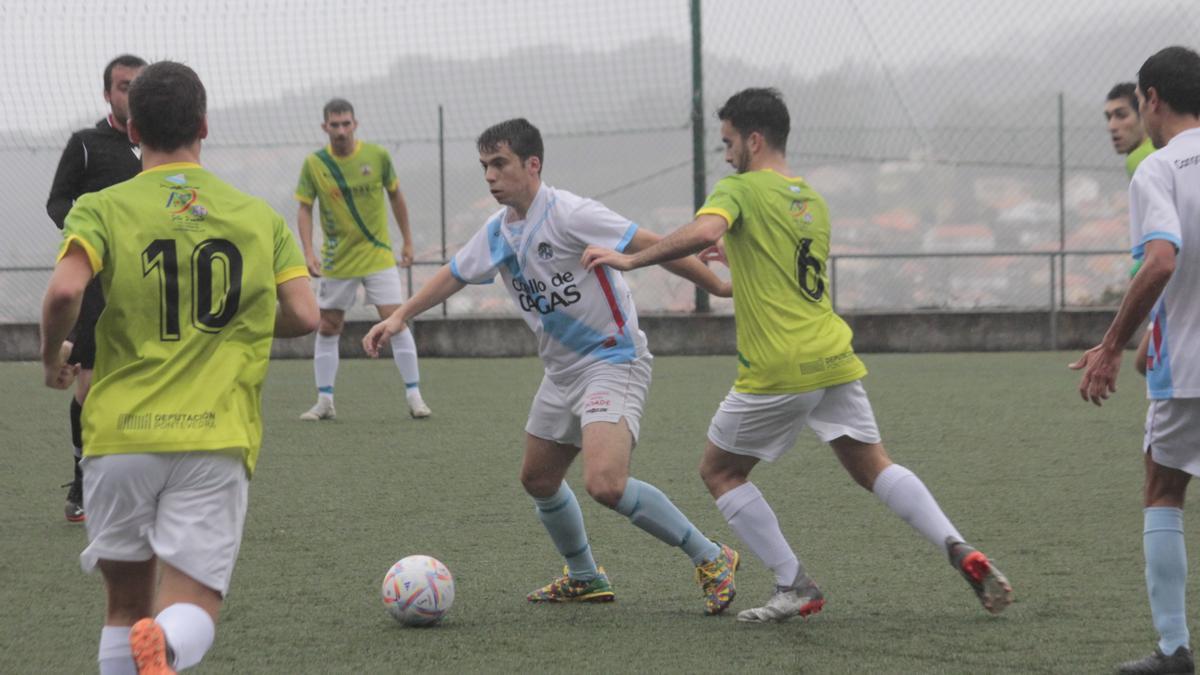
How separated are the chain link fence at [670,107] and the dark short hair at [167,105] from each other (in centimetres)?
1148

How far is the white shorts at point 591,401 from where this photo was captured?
503 centimetres

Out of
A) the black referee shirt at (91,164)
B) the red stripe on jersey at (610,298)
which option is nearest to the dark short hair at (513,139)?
the red stripe on jersey at (610,298)

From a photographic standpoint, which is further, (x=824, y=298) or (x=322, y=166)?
(x=322, y=166)

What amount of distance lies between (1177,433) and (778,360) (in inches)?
50.1

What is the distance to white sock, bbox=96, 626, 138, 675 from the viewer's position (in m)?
3.49

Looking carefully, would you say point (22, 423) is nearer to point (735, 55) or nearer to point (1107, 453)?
point (1107, 453)

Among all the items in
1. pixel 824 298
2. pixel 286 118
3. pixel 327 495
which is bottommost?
pixel 327 495

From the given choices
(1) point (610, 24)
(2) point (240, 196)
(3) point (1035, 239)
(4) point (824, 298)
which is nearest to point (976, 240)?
(3) point (1035, 239)

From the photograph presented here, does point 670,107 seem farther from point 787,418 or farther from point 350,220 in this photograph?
point 787,418

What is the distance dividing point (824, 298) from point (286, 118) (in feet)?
36.6

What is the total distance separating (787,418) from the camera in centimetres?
493

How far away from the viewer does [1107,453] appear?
26.6 feet

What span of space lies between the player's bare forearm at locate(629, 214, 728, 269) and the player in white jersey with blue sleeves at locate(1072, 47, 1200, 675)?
116 cm

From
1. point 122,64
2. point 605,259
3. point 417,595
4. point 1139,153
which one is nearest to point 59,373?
point 417,595
